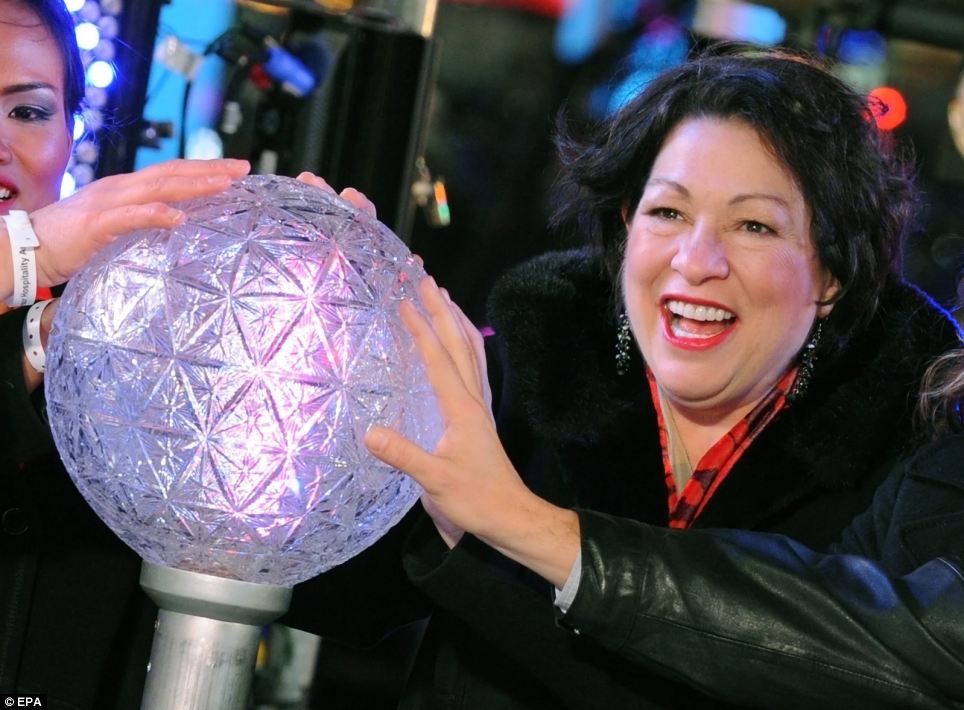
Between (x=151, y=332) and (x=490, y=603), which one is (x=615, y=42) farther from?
(x=151, y=332)

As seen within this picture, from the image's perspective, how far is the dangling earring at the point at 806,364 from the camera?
2178 millimetres

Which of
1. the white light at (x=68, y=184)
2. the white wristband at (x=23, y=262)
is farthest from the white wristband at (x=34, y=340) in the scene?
the white light at (x=68, y=184)

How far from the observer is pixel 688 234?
2.10 metres

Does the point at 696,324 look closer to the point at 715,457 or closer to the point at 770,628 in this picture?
the point at 715,457

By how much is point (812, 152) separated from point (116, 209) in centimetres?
115

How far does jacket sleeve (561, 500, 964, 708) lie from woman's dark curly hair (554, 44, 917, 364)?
0.71m

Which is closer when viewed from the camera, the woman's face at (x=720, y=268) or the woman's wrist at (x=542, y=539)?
the woman's wrist at (x=542, y=539)

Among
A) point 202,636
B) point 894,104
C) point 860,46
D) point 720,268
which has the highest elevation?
point 860,46

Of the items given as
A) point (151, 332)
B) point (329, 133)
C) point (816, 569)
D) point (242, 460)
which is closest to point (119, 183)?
point (151, 332)

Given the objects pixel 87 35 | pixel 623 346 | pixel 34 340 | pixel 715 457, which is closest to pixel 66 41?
pixel 87 35

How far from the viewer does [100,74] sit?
2.58 metres

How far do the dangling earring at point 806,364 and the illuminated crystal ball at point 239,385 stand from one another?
0.95 metres

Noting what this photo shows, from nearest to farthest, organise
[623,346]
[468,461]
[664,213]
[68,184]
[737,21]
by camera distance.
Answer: [468,461] → [664,213] → [623,346] → [68,184] → [737,21]

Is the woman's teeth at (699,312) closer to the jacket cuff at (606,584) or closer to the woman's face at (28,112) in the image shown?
the jacket cuff at (606,584)
